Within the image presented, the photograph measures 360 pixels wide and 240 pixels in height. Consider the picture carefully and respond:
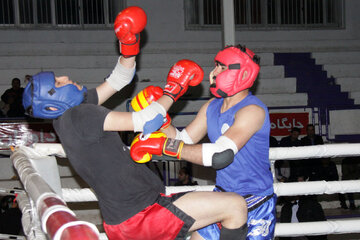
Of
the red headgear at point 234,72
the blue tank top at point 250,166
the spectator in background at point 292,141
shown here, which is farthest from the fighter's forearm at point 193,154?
the spectator in background at point 292,141

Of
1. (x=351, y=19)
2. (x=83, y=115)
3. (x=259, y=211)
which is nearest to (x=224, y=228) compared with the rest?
(x=259, y=211)

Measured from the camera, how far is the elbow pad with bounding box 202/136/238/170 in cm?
200

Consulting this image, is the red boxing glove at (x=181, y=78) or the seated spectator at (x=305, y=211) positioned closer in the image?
the red boxing glove at (x=181, y=78)

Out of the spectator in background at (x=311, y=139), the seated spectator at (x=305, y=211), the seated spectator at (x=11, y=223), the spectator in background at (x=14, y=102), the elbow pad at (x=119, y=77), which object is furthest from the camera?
the spectator in background at (x=14, y=102)

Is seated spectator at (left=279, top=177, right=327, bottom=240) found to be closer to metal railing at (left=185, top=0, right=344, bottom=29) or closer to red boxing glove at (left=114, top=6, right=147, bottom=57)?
red boxing glove at (left=114, top=6, right=147, bottom=57)

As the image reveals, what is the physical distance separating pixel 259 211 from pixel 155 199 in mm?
603

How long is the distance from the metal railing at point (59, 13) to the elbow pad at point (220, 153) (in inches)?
311

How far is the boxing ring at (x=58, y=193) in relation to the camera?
0.98 m

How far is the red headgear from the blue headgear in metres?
0.77

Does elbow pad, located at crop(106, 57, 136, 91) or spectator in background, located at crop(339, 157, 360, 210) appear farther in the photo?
spectator in background, located at crop(339, 157, 360, 210)

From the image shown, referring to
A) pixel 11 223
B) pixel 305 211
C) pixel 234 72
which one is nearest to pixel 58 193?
pixel 234 72

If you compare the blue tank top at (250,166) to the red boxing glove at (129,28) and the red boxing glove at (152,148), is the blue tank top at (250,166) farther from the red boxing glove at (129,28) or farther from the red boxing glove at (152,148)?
the red boxing glove at (129,28)

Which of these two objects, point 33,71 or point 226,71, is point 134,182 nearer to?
point 226,71

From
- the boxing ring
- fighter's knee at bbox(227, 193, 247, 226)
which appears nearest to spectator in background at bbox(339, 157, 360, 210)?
the boxing ring
